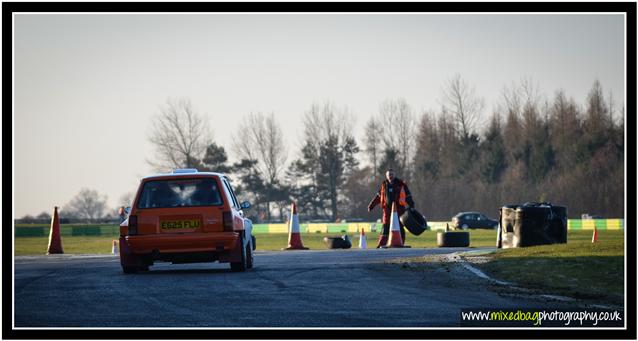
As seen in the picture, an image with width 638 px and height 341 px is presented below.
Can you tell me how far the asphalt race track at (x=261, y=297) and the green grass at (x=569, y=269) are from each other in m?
0.62

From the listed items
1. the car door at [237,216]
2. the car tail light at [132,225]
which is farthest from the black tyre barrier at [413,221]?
the car tail light at [132,225]

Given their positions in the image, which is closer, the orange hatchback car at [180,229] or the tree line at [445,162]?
the orange hatchback car at [180,229]

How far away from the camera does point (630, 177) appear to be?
36.8ft

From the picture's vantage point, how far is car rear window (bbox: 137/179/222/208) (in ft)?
49.1

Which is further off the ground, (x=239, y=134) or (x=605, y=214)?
(x=239, y=134)

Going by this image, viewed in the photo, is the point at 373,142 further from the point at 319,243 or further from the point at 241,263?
the point at 241,263

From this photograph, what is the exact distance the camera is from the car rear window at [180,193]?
14961 mm

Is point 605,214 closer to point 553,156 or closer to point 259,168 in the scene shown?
point 553,156

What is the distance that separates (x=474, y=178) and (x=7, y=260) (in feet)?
268

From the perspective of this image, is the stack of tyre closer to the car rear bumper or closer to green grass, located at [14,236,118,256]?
the car rear bumper

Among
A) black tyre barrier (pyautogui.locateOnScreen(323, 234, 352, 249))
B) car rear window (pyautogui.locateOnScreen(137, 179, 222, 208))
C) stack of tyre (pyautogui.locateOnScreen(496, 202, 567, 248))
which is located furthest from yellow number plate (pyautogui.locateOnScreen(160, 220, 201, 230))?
black tyre barrier (pyautogui.locateOnScreen(323, 234, 352, 249))

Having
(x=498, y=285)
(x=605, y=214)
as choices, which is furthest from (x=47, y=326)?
(x=605, y=214)

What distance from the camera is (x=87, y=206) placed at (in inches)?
7215

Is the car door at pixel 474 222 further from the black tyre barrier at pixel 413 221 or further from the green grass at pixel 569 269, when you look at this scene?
the green grass at pixel 569 269
